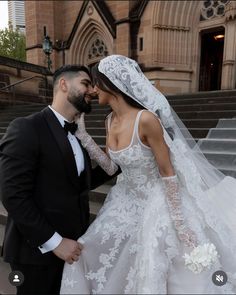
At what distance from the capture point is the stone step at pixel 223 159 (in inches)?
146

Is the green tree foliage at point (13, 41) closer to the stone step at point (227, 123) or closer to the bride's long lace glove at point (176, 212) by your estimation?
the stone step at point (227, 123)

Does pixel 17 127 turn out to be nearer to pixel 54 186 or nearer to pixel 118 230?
pixel 54 186

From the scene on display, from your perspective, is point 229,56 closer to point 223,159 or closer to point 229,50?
point 229,50

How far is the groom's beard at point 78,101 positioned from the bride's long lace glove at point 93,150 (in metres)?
0.19

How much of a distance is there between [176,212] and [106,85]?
81cm

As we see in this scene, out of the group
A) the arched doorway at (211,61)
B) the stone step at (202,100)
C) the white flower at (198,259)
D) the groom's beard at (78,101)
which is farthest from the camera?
the arched doorway at (211,61)

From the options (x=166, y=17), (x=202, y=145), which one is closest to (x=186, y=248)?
(x=202, y=145)

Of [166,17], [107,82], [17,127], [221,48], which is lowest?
[17,127]

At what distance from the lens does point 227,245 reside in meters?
1.84

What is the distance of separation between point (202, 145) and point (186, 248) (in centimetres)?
287

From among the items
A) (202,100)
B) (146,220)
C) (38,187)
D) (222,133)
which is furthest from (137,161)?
(202,100)

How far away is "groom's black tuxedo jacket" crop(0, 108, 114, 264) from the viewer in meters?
1.45

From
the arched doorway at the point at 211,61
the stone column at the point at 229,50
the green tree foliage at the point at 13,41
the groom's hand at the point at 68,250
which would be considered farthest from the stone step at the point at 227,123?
the green tree foliage at the point at 13,41

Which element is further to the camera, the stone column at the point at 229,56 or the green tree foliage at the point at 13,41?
the green tree foliage at the point at 13,41
